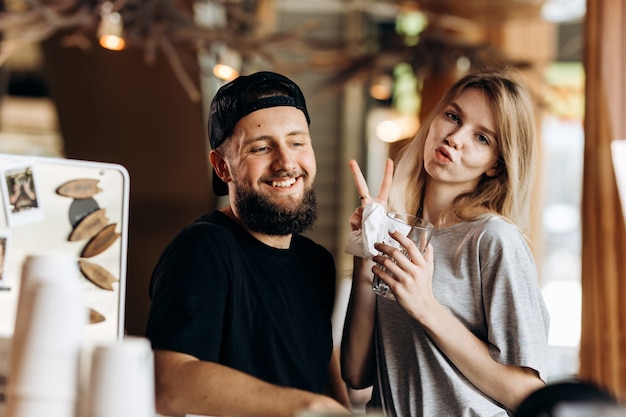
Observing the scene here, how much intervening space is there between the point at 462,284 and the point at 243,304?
44 centimetres

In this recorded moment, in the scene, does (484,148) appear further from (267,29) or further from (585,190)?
(267,29)

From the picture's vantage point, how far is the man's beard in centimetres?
180

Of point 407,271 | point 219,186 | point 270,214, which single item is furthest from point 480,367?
point 219,186

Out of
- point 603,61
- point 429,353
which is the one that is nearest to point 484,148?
point 429,353

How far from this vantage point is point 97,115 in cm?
563

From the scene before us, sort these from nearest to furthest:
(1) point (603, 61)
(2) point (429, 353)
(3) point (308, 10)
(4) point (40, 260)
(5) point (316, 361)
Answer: (4) point (40, 260)
(2) point (429, 353)
(5) point (316, 361)
(1) point (603, 61)
(3) point (308, 10)

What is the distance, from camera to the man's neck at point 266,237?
186 cm

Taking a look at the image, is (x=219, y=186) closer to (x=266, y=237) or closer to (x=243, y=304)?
(x=266, y=237)

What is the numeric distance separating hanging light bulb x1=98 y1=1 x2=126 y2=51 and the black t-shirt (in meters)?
2.07

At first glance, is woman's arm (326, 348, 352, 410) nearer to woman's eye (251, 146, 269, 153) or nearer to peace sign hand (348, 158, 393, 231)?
peace sign hand (348, 158, 393, 231)

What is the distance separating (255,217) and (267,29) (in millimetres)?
4228

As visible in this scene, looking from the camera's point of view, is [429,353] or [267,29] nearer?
[429,353]

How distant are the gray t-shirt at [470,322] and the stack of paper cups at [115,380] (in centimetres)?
72

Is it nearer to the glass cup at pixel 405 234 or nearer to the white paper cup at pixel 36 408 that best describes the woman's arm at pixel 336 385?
the glass cup at pixel 405 234
